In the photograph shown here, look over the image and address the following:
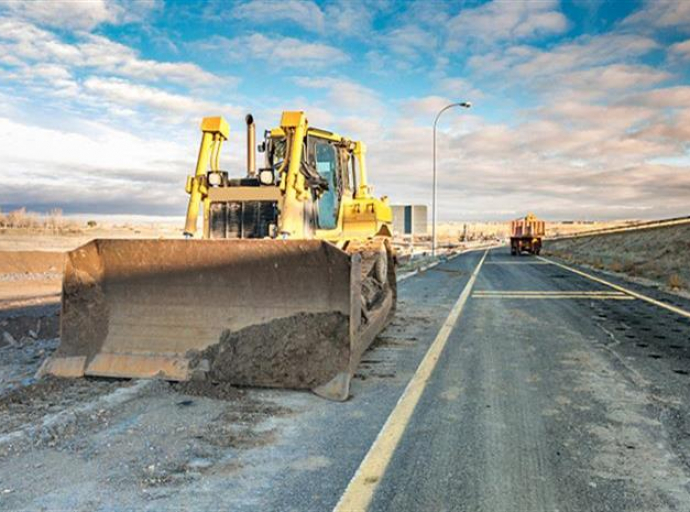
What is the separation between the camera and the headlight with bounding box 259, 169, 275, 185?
6961 mm

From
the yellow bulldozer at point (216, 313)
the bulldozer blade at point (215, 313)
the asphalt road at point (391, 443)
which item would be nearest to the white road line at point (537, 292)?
the asphalt road at point (391, 443)

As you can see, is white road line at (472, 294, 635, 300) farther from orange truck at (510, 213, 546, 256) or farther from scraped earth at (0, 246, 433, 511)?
orange truck at (510, 213, 546, 256)

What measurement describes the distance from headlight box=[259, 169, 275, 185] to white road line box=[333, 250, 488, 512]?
9.70 ft

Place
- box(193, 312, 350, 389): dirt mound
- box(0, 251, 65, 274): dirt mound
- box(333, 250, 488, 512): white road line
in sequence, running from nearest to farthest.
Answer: box(333, 250, 488, 512): white road line, box(193, 312, 350, 389): dirt mound, box(0, 251, 65, 274): dirt mound

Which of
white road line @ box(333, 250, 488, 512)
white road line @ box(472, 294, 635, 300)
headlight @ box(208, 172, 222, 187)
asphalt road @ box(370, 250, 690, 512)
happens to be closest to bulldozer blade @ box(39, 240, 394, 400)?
white road line @ box(333, 250, 488, 512)

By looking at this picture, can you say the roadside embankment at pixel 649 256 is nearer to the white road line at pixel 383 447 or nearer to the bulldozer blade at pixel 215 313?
the white road line at pixel 383 447

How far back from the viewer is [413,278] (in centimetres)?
1925

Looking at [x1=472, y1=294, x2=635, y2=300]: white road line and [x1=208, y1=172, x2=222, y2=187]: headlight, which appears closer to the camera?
[x1=208, y1=172, x2=222, y2=187]: headlight

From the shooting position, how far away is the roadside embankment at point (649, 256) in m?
19.9

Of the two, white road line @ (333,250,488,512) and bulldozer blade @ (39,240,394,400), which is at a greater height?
bulldozer blade @ (39,240,394,400)

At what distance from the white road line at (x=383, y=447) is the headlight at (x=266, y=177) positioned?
2.96 m

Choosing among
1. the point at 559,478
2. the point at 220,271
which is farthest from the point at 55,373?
the point at 559,478

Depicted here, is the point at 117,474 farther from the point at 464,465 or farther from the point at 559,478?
the point at 559,478

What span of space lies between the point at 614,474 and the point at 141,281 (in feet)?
15.0
